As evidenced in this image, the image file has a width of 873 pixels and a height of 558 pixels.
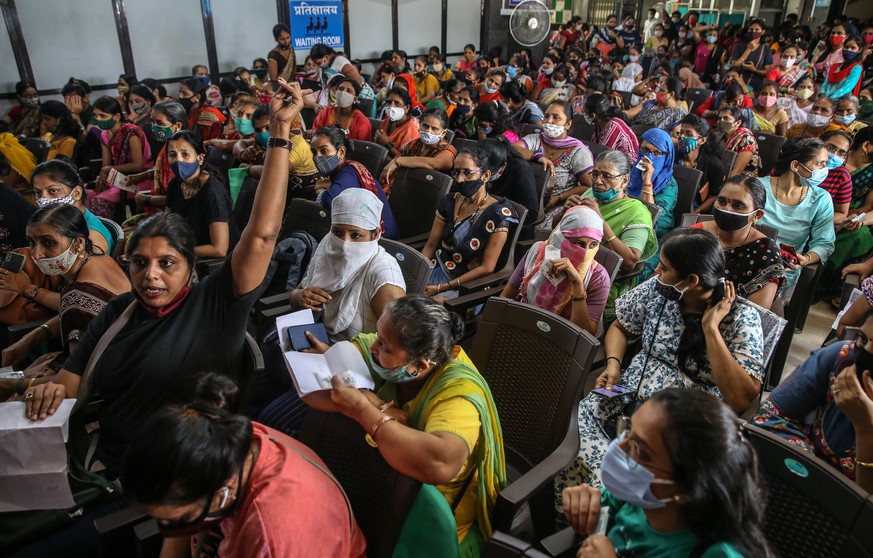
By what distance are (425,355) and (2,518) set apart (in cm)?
130

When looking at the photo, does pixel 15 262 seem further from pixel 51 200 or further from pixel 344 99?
pixel 344 99

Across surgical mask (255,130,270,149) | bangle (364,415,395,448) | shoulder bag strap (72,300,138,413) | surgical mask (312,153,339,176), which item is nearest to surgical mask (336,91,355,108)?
surgical mask (255,130,270,149)

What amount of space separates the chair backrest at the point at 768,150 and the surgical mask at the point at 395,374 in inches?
176

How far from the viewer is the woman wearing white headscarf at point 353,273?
241cm

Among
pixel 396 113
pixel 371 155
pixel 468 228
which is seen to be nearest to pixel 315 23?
pixel 396 113

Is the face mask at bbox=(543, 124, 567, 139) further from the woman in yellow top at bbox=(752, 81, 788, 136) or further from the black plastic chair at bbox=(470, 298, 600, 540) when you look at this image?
the black plastic chair at bbox=(470, 298, 600, 540)

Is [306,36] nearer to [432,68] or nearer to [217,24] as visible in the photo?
[217,24]

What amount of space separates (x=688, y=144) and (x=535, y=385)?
9.89 feet

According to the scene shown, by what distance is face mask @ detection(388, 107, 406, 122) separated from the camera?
515 centimetres

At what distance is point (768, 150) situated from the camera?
16.0 ft

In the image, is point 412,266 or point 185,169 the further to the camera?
point 185,169

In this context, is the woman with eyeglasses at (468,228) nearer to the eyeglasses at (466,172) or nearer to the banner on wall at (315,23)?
the eyeglasses at (466,172)

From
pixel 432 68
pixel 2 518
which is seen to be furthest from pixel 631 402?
pixel 432 68

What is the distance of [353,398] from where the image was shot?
1496 millimetres
